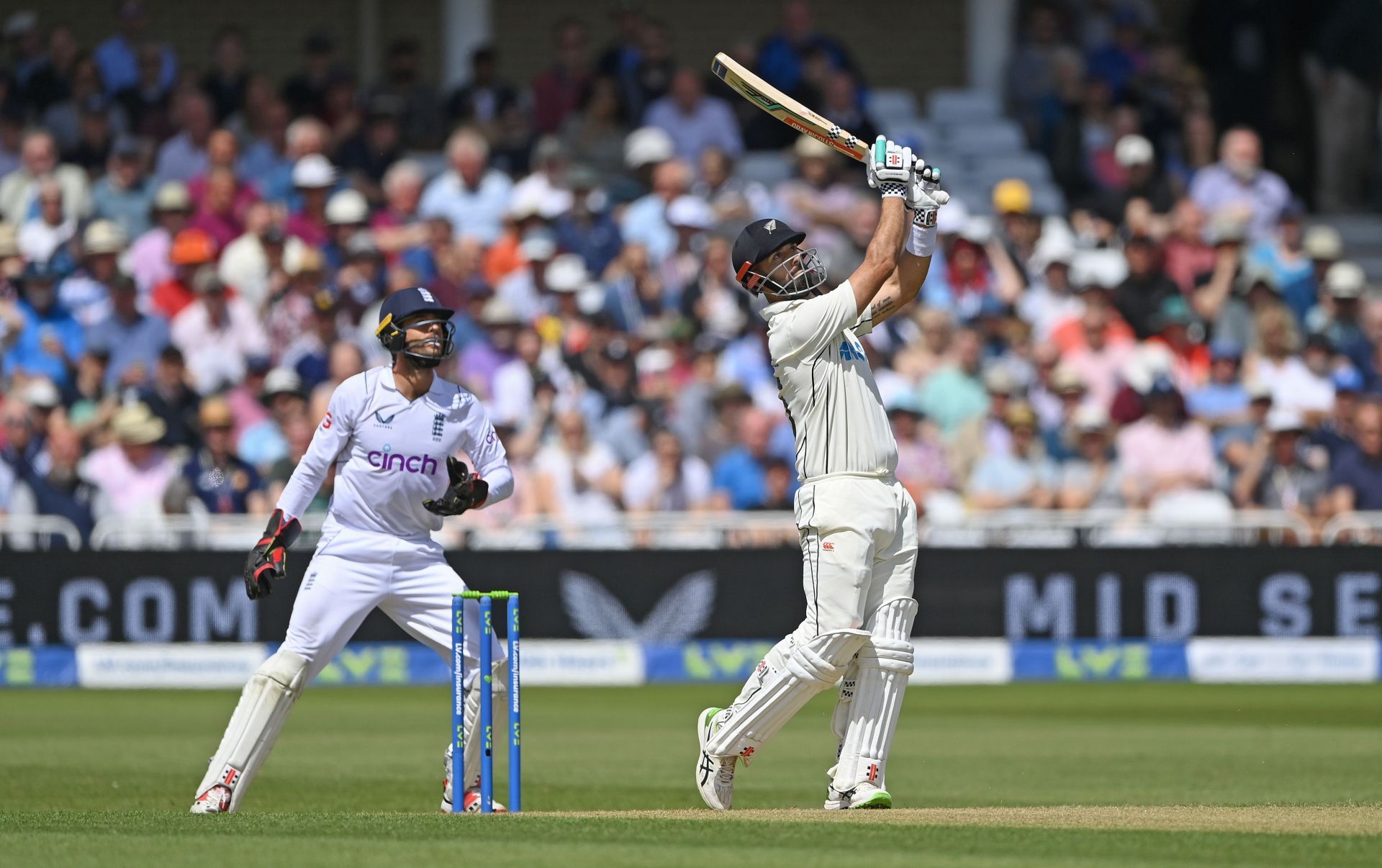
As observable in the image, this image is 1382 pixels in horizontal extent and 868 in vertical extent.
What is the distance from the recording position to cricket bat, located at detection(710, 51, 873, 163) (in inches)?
336

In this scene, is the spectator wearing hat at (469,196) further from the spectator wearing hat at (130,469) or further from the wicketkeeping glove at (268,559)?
the wicketkeeping glove at (268,559)

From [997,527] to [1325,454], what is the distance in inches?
101

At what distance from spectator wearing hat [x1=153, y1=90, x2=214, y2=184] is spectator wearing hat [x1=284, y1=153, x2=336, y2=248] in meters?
0.96

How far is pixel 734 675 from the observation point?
1581cm

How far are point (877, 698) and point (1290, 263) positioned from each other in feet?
38.3

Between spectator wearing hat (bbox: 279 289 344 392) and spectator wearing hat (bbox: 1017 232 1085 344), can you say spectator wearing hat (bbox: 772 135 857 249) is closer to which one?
spectator wearing hat (bbox: 1017 232 1085 344)

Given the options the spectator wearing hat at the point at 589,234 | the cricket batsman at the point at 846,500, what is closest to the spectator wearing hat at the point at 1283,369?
the spectator wearing hat at the point at 589,234

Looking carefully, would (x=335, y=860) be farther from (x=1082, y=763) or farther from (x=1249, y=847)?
(x=1082, y=763)

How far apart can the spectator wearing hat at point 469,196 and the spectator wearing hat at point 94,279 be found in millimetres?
2704

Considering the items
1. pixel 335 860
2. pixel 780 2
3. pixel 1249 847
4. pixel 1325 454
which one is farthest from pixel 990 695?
pixel 780 2

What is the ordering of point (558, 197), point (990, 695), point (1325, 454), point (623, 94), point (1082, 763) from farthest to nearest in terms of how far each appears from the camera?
point (623, 94) → point (558, 197) → point (1325, 454) → point (990, 695) → point (1082, 763)

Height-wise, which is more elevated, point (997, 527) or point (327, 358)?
point (327, 358)

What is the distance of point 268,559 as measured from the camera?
8.38 meters

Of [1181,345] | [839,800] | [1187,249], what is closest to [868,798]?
[839,800]
